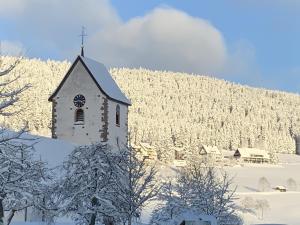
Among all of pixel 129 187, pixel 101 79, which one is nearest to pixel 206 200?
pixel 129 187

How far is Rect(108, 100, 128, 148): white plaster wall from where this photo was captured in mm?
51594

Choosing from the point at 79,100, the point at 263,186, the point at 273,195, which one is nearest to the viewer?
the point at 79,100

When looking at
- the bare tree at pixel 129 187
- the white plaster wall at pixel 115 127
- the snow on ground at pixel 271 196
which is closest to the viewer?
the bare tree at pixel 129 187

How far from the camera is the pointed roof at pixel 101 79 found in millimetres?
51831

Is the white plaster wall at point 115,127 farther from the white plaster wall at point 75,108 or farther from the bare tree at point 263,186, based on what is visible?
the bare tree at point 263,186

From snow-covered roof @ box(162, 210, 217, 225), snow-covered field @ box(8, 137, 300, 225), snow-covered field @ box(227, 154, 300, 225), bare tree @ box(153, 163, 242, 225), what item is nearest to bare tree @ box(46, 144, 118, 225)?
snow-covered roof @ box(162, 210, 217, 225)

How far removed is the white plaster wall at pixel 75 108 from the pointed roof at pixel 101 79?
30 centimetres

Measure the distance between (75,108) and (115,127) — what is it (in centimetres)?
354

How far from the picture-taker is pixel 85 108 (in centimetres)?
5178

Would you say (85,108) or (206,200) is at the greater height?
(85,108)

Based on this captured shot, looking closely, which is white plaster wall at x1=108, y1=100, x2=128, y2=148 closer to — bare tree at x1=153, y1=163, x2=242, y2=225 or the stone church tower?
the stone church tower

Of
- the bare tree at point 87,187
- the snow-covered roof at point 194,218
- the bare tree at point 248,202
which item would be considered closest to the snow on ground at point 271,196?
the bare tree at point 248,202

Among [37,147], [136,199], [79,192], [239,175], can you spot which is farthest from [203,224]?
[239,175]

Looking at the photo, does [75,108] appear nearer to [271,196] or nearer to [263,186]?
[271,196]
